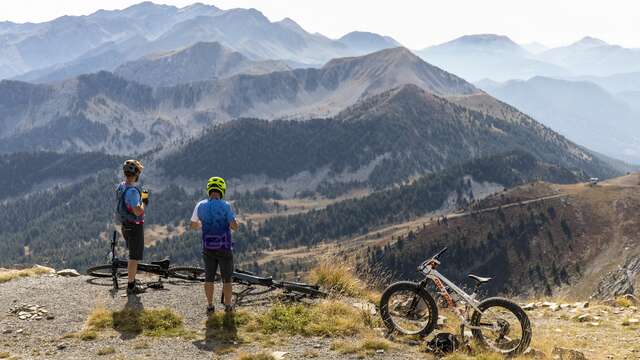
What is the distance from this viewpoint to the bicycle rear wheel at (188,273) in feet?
60.4

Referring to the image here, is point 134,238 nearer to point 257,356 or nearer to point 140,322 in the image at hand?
point 140,322

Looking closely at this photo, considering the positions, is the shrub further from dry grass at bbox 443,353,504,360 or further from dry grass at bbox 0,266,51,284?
dry grass at bbox 0,266,51,284

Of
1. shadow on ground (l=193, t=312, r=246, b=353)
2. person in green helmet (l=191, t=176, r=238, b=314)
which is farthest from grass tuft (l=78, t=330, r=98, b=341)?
person in green helmet (l=191, t=176, r=238, b=314)

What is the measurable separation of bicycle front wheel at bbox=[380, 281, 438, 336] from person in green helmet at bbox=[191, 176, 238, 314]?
4532mm

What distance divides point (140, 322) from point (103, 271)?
6.42m

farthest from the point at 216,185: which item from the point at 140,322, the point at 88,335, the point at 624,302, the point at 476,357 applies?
the point at 624,302

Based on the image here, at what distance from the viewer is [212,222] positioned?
1442 cm

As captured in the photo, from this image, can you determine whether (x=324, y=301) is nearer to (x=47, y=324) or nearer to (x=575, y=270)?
(x=47, y=324)

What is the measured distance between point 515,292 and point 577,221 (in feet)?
133

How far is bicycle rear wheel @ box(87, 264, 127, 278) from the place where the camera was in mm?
18766

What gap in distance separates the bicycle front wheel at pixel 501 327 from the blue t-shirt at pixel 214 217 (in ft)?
22.8

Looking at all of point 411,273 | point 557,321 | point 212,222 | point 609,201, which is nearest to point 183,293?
point 212,222

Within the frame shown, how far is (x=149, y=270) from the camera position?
18.4 m

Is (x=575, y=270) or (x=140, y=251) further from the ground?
(x=140, y=251)
